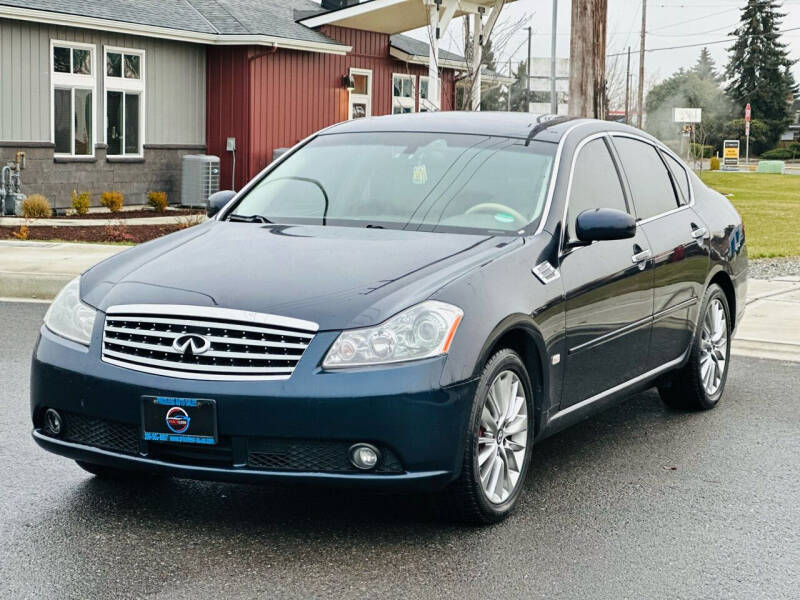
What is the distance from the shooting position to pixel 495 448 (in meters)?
4.88

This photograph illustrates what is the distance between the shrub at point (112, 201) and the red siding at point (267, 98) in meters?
3.55

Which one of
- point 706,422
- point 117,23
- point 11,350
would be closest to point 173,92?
point 117,23

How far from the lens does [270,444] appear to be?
14.6 ft

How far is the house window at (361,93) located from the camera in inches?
1102

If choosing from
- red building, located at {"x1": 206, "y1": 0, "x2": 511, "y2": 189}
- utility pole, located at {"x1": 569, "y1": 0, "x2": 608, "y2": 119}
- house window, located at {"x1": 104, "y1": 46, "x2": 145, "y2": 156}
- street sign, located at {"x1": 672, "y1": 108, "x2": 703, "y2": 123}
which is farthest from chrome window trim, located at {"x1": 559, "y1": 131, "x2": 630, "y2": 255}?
street sign, located at {"x1": 672, "y1": 108, "x2": 703, "y2": 123}

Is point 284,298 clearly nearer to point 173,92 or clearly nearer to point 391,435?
point 391,435

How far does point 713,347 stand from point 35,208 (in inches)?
Answer: 571

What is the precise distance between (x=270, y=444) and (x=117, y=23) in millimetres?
18848

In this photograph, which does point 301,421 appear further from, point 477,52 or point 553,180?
point 477,52

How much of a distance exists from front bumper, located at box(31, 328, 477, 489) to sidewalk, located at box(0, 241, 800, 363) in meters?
5.39

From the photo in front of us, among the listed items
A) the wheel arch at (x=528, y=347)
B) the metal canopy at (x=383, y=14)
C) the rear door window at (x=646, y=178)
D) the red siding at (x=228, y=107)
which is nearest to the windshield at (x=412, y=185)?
the wheel arch at (x=528, y=347)

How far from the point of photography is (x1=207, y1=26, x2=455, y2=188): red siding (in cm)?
2450

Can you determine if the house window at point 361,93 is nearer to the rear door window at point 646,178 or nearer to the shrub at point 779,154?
the rear door window at point 646,178

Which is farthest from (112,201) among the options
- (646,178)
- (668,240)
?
(668,240)
